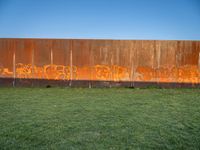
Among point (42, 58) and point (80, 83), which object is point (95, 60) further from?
point (42, 58)

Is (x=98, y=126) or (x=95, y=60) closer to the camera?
(x=98, y=126)

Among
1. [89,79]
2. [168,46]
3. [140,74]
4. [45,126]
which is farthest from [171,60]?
[45,126]

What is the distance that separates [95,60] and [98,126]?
588cm

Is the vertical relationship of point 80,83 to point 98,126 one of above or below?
above

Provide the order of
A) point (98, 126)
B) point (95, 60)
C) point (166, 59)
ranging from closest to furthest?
1. point (98, 126)
2. point (166, 59)
3. point (95, 60)

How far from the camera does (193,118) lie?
173 inches

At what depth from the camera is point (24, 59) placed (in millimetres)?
9414

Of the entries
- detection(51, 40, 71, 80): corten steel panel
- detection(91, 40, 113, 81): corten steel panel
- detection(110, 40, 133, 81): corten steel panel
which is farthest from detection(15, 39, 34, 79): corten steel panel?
detection(110, 40, 133, 81): corten steel panel

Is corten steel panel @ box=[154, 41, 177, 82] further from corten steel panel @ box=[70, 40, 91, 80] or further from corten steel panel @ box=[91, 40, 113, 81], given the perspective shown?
corten steel panel @ box=[70, 40, 91, 80]

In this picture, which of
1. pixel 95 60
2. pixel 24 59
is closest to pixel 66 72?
pixel 95 60

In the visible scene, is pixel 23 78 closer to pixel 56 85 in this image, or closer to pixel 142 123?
pixel 56 85

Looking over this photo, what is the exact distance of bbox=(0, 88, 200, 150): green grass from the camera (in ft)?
9.78

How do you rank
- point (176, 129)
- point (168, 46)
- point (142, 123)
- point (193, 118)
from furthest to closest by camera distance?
point (168, 46), point (193, 118), point (142, 123), point (176, 129)

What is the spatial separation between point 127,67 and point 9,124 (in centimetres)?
637
